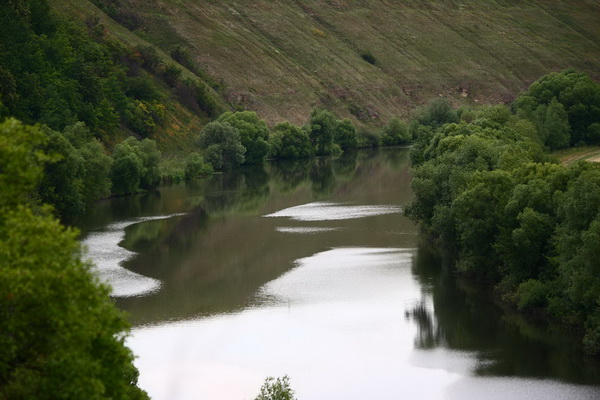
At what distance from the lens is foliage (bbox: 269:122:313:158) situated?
11944 centimetres

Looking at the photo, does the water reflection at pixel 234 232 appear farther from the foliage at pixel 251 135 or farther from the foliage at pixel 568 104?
the foliage at pixel 568 104

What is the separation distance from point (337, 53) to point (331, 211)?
310 ft

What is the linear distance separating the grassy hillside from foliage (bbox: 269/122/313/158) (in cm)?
1410

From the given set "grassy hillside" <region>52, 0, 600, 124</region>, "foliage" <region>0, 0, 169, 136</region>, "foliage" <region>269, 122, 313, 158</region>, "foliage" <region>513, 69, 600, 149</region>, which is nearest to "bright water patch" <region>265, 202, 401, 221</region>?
"foliage" <region>0, 0, 169, 136</region>

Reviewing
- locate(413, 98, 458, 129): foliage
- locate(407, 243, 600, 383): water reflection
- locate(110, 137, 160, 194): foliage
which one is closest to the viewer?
locate(407, 243, 600, 383): water reflection

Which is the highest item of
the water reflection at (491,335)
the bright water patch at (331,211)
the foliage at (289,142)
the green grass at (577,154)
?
the foliage at (289,142)

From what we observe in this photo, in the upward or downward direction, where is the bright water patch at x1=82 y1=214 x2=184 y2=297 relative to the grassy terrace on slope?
downward

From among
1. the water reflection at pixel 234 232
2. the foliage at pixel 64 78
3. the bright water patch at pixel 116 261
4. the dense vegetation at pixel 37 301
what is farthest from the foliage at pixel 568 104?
the dense vegetation at pixel 37 301

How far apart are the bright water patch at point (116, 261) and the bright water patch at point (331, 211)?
11086 millimetres

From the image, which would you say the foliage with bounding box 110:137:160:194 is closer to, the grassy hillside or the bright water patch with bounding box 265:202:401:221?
the bright water patch with bounding box 265:202:401:221

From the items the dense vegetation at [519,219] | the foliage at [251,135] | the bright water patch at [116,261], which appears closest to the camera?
the dense vegetation at [519,219]

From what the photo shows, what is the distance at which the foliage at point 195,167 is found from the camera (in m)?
98.9

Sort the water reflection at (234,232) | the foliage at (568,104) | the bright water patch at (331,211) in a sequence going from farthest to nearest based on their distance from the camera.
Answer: the foliage at (568,104) < the bright water patch at (331,211) < the water reflection at (234,232)

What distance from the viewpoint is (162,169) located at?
97.4 m
